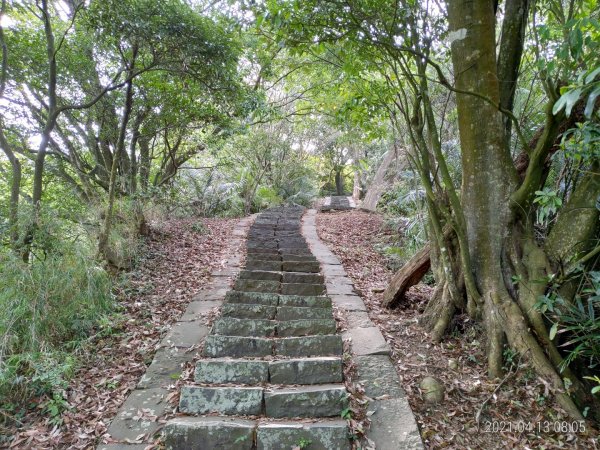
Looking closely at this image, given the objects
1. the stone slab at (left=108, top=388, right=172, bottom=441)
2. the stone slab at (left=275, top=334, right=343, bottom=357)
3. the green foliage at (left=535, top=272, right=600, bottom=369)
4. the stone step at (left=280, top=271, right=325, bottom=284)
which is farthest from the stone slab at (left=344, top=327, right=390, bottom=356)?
the stone slab at (left=108, top=388, right=172, bottom=441)

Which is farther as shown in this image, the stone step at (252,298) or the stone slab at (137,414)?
the stone step at (252,298)

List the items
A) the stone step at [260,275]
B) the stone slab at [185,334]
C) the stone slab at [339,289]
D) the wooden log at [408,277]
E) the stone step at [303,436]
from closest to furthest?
the stone step at [303,436]
the stone slab at [185,334]
the wooden log at [408,277]
the stone slab at [339,289]
the stone step at [260,275]

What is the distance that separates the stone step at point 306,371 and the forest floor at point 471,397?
2.00 feet

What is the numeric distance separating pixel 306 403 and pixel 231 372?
67cm

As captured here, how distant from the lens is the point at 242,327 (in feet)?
11.8

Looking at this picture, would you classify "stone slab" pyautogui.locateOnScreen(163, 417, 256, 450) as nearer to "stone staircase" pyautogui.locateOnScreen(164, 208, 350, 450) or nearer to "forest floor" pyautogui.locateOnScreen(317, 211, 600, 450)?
"stone staircase" pyautogui.locateOnScreen(164, 208, 350, 450)

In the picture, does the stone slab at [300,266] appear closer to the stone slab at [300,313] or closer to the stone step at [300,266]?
the stone step at [300,266]

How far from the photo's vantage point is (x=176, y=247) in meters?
6.46

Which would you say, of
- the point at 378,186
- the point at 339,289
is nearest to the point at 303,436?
the point at 339,289

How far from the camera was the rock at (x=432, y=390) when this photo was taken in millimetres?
2934

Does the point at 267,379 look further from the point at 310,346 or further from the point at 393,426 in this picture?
the point at 393,426

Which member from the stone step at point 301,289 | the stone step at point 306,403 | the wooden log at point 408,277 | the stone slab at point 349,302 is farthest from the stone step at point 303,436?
the wooden log at point 408,277

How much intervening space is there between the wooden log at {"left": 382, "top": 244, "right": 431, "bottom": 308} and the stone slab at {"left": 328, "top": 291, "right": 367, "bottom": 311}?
311mm

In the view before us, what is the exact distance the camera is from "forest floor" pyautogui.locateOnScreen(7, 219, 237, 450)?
8.89ft
